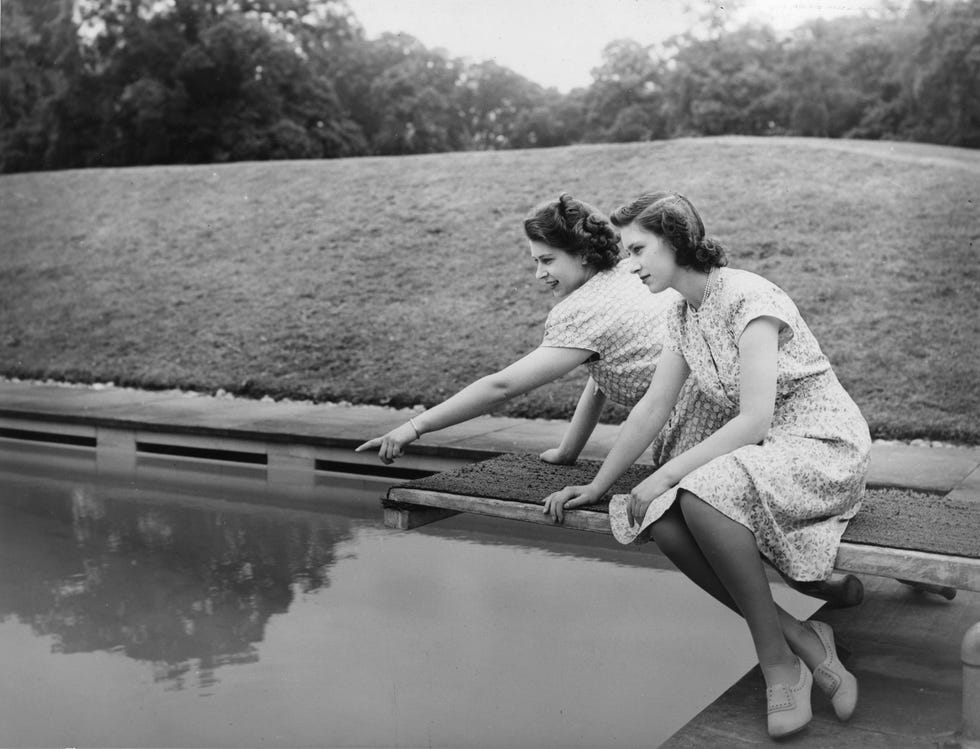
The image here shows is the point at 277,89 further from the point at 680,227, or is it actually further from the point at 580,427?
the point at 680,227

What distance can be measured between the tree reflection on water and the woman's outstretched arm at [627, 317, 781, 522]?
66.3 inches

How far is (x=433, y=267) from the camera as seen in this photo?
1176 cm

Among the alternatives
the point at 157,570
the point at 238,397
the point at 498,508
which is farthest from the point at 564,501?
the point at 238,397

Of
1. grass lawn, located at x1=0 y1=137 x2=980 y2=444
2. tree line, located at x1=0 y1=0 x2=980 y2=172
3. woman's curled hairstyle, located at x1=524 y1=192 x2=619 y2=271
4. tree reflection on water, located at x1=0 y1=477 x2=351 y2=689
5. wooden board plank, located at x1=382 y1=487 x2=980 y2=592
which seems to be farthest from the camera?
tree line, located at x1=0 y1=0 x2=980 y2=172

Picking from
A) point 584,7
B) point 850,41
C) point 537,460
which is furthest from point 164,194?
point 537,460

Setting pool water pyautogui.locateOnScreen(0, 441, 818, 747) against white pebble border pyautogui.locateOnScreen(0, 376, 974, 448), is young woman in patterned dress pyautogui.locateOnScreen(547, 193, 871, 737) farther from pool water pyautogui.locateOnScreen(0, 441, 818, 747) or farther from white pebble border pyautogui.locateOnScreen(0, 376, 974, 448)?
white pebble border pyautogui.locateOnScreen(0, 376, 974, 448)

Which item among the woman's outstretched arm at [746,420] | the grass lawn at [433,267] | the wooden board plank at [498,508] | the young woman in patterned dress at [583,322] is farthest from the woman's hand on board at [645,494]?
the grass lawn at [433,267]

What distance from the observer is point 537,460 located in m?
4.05

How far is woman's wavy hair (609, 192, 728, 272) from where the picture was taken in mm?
2896

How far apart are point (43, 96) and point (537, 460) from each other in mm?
18618

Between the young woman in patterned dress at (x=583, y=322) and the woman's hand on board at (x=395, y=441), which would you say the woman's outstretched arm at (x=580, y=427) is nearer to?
the young woman in patterned dress at (x=583, y=322)

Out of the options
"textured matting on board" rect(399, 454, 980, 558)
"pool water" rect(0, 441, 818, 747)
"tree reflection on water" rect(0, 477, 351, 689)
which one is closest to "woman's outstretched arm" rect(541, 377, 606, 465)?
"textured matting on board" rect(399, 454, 980, 558)

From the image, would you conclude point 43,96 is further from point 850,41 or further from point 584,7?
point 850,41

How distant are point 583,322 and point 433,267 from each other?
846 cm
